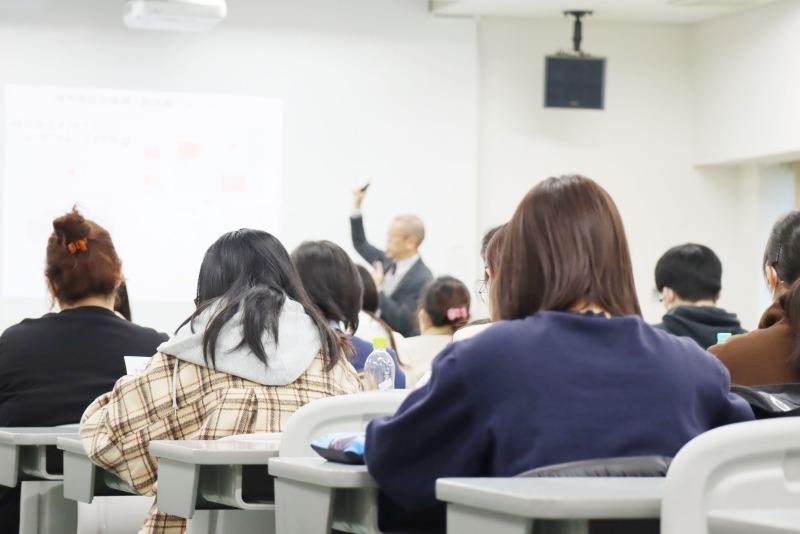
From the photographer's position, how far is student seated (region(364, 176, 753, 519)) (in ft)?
5.53

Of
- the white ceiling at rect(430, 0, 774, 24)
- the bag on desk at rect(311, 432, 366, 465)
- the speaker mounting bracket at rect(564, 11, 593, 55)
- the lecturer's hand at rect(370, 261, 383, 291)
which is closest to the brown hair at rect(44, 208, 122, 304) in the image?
→ the bag on desk at rect(311, 432, 366, 465)

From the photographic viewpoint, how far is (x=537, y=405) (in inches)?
66.2

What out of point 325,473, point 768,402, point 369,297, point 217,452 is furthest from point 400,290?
point 325,473

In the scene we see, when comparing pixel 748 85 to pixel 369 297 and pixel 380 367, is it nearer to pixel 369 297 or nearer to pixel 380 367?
pixel 369 297

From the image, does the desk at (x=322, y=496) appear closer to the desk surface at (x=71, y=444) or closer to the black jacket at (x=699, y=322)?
the desk surface at (x=71, y=444)

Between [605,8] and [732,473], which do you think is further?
[605,8]

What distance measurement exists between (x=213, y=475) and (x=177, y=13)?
511 centimetres

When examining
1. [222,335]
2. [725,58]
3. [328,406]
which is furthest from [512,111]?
[328,406]

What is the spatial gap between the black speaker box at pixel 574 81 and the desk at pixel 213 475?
6.16 meters

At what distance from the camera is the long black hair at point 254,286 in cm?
267

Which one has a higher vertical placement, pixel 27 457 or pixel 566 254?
pixel 566 254

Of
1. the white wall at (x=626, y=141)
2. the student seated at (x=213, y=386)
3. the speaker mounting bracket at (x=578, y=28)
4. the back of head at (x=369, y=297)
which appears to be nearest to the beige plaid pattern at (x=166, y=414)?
→ the student seated at (x=213, y=386)

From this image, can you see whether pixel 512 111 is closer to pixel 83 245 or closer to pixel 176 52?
pixel 176 52

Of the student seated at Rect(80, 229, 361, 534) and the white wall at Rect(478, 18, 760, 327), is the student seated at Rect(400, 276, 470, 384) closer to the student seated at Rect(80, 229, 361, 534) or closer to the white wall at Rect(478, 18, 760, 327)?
the student seated at Rect(80, 229, 361, 534)
